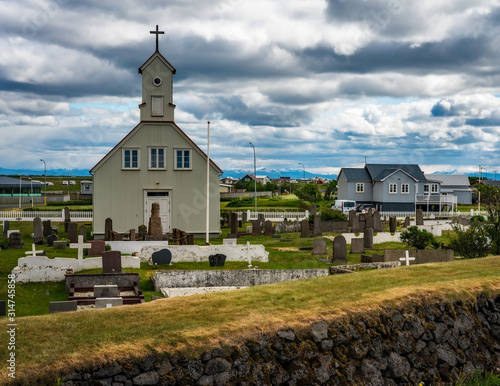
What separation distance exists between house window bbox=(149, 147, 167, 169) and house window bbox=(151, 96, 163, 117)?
2.03 m

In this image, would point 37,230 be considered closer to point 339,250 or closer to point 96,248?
point 96,248

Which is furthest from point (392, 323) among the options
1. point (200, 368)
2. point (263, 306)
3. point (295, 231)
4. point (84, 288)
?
point (295, 231)

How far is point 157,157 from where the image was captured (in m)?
34.2

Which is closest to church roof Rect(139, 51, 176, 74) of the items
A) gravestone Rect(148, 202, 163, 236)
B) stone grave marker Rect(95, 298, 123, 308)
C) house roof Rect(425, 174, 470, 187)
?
gravestone Rect(148, 202, 163, 236)

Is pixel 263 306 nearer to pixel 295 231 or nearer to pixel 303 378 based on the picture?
pixel 303 378

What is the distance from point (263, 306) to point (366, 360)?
7.96ft

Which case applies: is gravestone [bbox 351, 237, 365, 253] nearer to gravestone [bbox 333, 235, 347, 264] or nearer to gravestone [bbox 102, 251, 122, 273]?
gravestone [bbox 333, 235, 347, 264]

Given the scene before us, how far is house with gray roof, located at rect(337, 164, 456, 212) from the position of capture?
66250mm

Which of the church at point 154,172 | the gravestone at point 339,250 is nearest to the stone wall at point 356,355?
the gravestone at point 339,250

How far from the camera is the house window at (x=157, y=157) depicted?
34156 mm

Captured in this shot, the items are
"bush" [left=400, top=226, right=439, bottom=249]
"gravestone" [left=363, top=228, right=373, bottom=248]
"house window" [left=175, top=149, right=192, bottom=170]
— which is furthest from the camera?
"house window" [left=175, top=149, right=192, bottom=170]

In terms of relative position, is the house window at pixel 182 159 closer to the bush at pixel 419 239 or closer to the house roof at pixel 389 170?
the bush at pixel 419 239

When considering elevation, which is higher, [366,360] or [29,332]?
[29,332]

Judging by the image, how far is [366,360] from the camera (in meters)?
11.7
